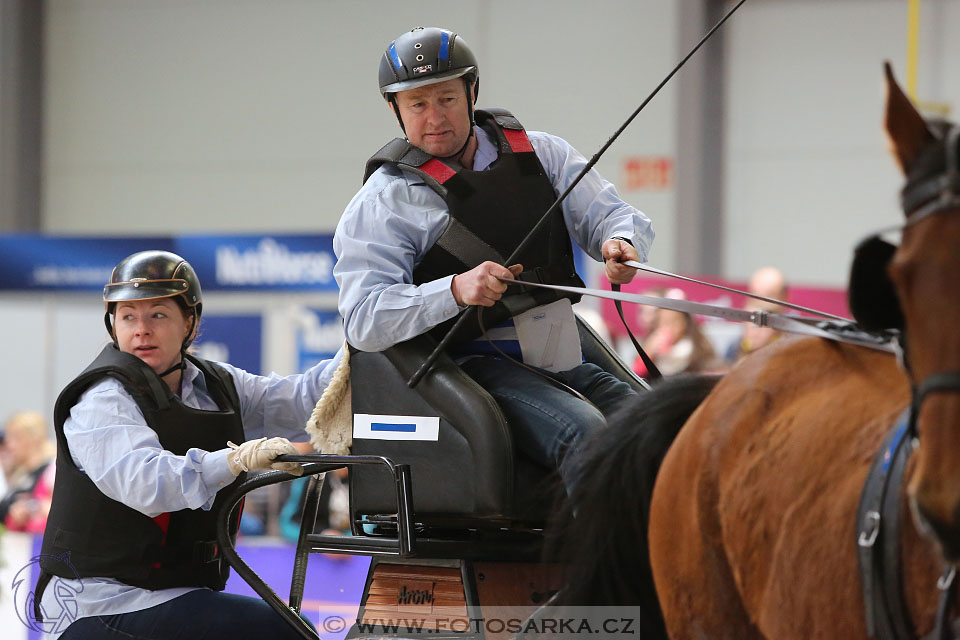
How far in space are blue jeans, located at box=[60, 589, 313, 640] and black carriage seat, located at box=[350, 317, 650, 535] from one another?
450 millimetres

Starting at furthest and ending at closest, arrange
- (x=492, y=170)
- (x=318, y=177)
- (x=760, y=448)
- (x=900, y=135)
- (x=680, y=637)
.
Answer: (x=318, y=177), (x=492, y=170), (x=680, y=637), (x=760, y=448), (x=900, y=135)

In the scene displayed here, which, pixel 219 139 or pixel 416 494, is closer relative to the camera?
pixel 416 494

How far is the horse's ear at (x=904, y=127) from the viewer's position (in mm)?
1744

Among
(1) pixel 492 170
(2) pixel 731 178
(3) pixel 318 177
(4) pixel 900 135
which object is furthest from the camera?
(3) pixel 318 177

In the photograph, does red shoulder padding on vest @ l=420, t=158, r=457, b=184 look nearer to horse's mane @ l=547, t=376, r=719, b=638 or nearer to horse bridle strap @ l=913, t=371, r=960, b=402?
horse's mane @ l=547, t=376, r=719, b=638

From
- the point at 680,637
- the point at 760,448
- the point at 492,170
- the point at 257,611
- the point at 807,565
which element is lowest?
the point at 257,611

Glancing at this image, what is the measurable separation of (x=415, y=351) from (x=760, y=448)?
112 cm

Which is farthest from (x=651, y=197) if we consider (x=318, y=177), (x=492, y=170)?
(x=492, y=170)

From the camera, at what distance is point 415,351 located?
3.13m

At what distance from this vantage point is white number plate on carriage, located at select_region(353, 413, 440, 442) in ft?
10.1

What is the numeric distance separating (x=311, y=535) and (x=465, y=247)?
0.89 meters

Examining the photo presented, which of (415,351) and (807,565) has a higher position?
(415,351)

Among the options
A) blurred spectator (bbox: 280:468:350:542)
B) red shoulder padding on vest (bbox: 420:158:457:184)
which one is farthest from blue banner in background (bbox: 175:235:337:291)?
red shoulder padding on vest (bbox: 420:158:457:184)

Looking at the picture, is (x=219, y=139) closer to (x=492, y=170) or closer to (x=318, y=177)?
(x=318, y=177)
